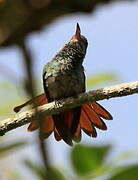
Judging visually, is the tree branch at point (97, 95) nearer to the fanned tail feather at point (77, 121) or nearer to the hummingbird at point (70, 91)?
A: the hummingbird at point (70, 91)

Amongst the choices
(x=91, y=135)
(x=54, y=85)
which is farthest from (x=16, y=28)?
(x=54, y=85)

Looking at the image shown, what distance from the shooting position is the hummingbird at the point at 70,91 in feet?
13.1

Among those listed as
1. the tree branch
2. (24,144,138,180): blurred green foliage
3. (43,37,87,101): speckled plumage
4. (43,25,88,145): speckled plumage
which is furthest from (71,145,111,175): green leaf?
(43,37,87,101): speckled plumage

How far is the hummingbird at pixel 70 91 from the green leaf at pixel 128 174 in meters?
2.03

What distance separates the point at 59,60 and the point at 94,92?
2.14 metres

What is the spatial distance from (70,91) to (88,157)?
2.52 m

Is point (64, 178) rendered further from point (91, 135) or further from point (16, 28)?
point (91, 135)

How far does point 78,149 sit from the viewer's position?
182 cm

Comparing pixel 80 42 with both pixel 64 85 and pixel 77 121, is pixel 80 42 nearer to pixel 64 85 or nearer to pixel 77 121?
pixel 64 85

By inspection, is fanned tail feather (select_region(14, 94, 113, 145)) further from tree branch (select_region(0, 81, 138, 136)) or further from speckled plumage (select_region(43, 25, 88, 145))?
tree branch (select_region(0, 81, 138, 136))

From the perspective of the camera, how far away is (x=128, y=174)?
58.6 inches

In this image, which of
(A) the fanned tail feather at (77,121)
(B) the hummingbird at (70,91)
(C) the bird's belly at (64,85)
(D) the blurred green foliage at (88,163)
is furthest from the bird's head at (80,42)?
(D) the blurred green foliage at (88,163)

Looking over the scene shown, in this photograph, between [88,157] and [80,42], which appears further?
[80,42]

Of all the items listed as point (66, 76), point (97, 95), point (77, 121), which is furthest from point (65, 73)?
point (97, 95)
